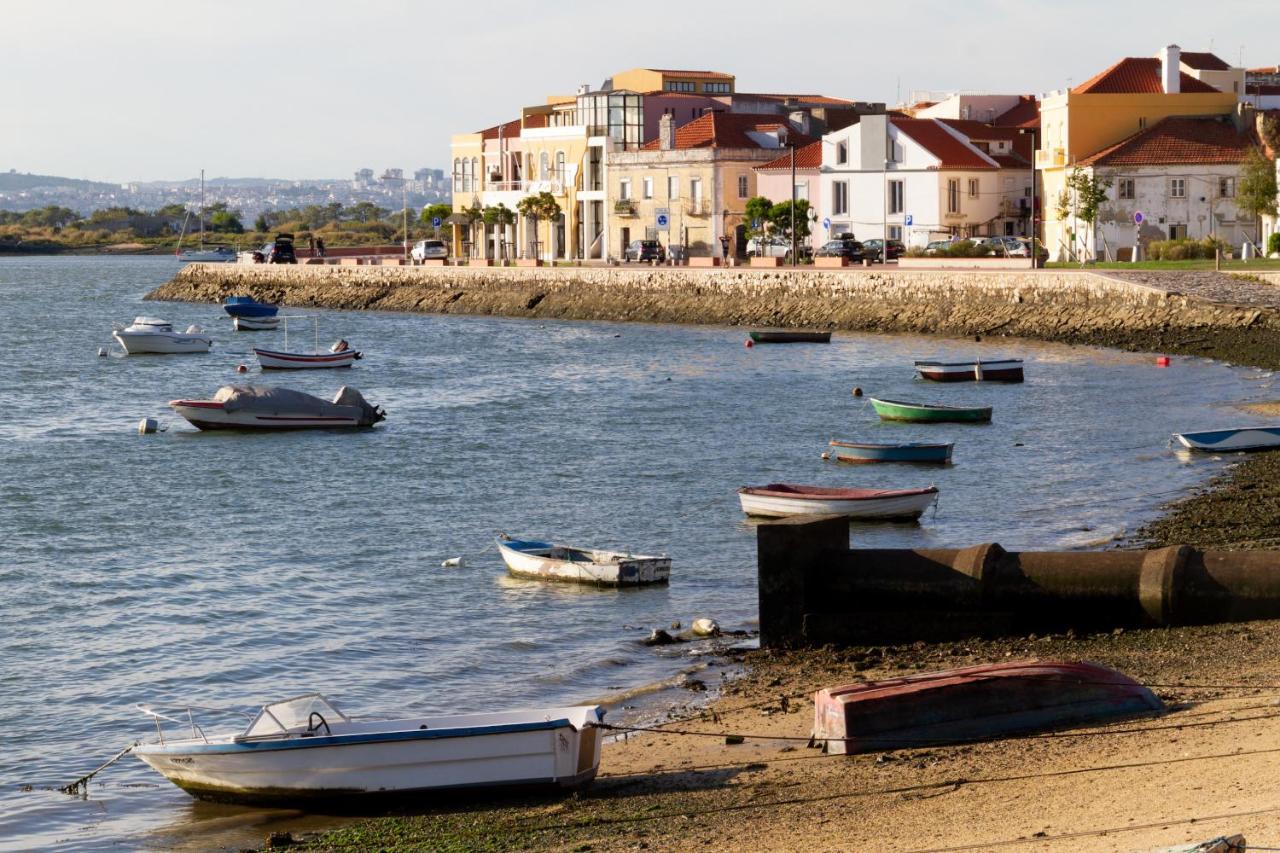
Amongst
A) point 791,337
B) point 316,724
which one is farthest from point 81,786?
point 791,337

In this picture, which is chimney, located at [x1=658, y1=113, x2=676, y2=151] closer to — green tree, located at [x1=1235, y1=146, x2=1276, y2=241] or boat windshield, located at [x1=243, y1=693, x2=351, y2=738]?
green tree, located at [x1=1235, y1=146, x2=1276, y2=241]

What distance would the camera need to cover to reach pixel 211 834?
14328mm

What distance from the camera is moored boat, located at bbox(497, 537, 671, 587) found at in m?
23.3

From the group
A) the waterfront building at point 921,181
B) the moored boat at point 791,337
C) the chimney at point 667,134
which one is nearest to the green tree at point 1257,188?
the waterfront building at point 921,181

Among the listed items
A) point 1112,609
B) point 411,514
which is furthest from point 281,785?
point 411,514

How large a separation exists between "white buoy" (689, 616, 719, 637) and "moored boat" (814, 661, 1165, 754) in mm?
5525

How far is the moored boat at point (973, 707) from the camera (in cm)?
1466

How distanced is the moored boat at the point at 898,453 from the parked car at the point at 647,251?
5692 cm

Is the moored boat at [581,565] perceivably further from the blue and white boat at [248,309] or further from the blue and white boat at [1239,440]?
the blue and white boat at [248,309]

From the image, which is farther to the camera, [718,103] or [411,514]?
[718,103]

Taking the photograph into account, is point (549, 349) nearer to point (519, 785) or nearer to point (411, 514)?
point (411, 514)

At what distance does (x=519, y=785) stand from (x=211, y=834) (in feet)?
8.60

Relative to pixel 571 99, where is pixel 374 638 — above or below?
below

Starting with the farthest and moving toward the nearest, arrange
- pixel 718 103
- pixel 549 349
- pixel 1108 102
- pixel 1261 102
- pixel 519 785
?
pixel 718 103
pixel 1261 102
pixel 1108 102
pixel 549 349
pixel 519 785
